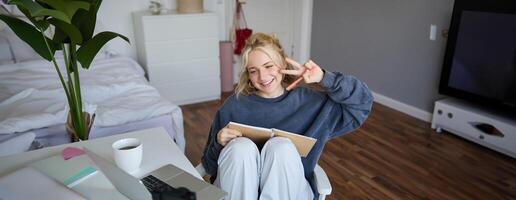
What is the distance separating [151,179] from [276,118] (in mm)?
574

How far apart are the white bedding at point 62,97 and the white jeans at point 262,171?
1.01m

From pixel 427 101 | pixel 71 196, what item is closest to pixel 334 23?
pixel 427 101

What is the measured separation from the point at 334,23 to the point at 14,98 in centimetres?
286

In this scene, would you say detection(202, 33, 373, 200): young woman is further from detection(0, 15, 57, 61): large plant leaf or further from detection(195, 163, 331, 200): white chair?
detection(0, 15, 57, 61): large plant leaf

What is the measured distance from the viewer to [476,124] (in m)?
2.81

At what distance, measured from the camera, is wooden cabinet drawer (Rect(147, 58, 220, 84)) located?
139 inches

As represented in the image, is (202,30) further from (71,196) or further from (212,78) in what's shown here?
(71,196)

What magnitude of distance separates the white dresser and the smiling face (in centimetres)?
214

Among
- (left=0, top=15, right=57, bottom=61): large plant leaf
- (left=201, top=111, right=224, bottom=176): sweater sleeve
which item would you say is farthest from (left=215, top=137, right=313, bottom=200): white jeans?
(left=0, top=15, right=57, bottom=61): large plant leaf

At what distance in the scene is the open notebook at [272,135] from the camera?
132cm

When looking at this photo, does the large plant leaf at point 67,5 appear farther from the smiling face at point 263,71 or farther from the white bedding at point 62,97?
the white bedding at point 62,97

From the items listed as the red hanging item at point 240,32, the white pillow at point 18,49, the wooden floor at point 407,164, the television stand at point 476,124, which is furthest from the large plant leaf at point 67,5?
the red hanging item at point 240,32

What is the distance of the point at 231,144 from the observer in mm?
1298

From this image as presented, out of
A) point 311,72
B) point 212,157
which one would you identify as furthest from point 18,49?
point 311,72
